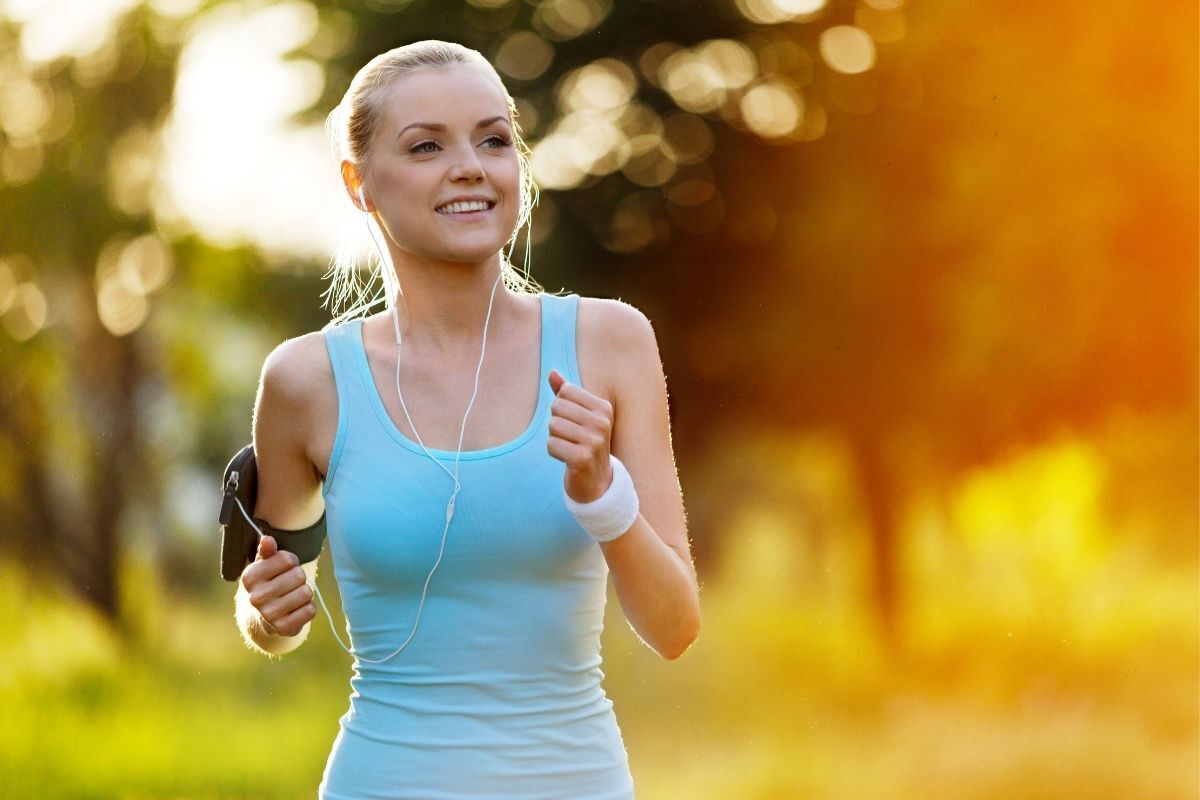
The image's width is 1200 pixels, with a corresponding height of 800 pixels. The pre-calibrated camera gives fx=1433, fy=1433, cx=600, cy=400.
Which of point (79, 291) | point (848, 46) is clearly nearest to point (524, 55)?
point (848, 46)

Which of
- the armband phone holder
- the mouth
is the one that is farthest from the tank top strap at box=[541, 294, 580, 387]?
the armband phone holder

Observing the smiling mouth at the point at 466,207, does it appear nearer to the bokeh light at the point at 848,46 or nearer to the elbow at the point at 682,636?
the elbow at the point at 682,636

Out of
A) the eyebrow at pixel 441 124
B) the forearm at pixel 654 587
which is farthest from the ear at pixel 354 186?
the forearm at pixel 654 587

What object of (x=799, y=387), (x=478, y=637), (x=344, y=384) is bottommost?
(x=478, y=637)

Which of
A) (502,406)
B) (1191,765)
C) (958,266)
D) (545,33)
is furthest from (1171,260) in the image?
(502,406)

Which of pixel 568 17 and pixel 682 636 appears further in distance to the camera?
pixel 568 17

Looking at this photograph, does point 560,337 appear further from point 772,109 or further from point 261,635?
point 772,109

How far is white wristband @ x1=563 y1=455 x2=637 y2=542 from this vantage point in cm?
125

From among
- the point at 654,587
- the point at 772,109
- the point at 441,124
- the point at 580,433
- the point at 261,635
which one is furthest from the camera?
the point at 772,109

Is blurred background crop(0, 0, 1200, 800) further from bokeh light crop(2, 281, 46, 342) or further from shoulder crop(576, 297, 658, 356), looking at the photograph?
shoulder crop(576, 297, 658, 356)

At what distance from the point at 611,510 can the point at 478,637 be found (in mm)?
195

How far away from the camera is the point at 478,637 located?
4.38ft

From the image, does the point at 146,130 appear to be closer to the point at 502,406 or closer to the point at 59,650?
the point at 59,650

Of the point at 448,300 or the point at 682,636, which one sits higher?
the point at 448,300
